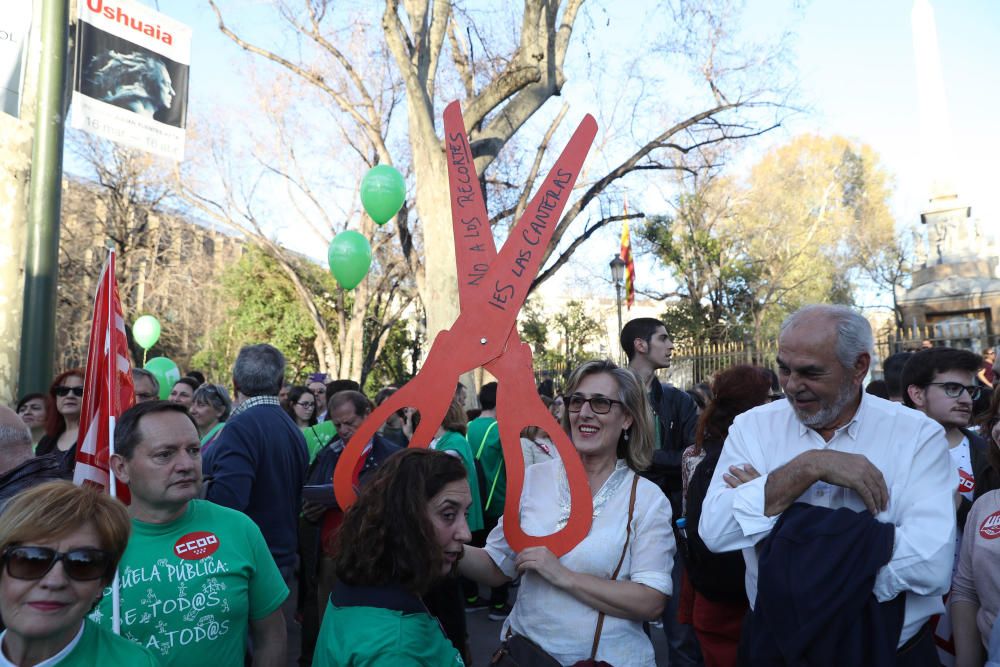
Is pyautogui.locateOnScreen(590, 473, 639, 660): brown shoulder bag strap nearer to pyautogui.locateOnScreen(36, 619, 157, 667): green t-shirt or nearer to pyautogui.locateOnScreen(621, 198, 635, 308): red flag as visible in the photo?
pyautogui.locateOnScreen(36, 619, 157, 667): green t-shirt

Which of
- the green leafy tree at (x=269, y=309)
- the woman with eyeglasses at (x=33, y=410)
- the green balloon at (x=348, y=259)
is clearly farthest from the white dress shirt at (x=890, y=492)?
the green leafy tree at (x=269, y=309)

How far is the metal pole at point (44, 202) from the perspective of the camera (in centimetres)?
473

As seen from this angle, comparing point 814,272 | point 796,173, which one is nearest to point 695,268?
point 814,272

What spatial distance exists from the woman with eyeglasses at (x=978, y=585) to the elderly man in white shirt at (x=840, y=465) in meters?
0.44

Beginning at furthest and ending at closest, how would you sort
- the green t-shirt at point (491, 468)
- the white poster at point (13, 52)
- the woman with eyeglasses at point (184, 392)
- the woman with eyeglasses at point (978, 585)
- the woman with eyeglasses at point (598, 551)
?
the woman with eyeglasses at point (184, 392)
the green t-shirt at point (491, 468)
the white poster at point (13, 52)
the woman with eyeglasses at point (978, 585)
the woman with eyeglasses at point (598, 551)

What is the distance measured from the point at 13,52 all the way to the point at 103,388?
122 inches

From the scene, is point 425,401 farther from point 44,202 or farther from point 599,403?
point 44,202

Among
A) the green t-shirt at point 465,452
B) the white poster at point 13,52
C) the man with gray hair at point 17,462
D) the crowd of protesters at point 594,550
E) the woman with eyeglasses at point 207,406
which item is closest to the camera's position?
the crowd of protesters at point 594,550

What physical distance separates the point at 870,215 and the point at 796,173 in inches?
170

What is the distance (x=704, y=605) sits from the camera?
3.02 m

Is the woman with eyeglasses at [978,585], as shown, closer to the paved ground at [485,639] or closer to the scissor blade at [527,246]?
the scissor blade at [527,246]

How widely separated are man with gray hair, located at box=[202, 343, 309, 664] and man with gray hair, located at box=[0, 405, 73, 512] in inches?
33.5

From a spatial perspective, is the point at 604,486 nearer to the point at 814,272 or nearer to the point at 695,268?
the point at 695,268

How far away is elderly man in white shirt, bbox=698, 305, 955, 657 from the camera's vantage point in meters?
1.97
